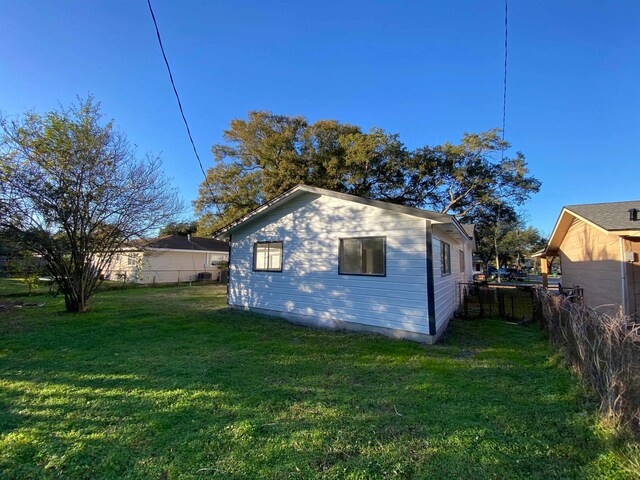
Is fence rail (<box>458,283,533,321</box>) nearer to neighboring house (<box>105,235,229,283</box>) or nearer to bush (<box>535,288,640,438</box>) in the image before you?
bush (<box>535,288,640,438</box>)

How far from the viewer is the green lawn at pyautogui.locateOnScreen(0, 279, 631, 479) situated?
2381 mm

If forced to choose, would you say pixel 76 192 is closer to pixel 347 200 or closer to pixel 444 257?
pixel 347 200

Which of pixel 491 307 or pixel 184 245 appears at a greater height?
pixel 184 245

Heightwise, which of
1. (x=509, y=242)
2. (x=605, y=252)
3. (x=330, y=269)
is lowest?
(x=330, y=269)

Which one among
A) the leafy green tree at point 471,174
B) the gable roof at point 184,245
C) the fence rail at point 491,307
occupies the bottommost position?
the fence rail at point 491,307

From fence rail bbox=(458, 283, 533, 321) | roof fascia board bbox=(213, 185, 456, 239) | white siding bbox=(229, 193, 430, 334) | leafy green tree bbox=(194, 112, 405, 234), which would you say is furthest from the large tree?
fence rail bbox=(458, 283, 533, 321)

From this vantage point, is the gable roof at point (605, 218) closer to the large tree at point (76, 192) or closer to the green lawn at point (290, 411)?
the green lawn at point (290, 411)

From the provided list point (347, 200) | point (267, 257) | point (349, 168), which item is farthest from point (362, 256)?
point (349, 168)

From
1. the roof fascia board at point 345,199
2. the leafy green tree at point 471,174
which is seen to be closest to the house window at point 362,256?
the roof fascia board at point 345,199

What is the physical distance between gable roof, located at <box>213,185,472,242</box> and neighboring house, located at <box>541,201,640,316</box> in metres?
2.93

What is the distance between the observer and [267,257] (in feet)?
30.1

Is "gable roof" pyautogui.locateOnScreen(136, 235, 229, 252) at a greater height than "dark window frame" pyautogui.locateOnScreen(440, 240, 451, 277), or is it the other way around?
"gable roof" pyautogui.locateOnScreen(136, 235, 229, 252)

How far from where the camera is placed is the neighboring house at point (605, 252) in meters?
7.22

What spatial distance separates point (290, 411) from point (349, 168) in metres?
16.1
